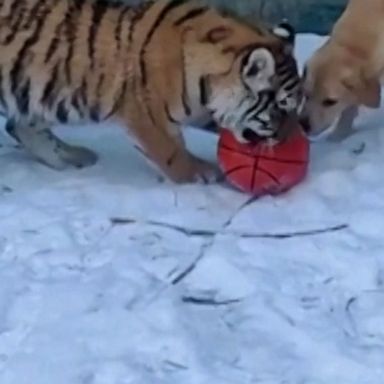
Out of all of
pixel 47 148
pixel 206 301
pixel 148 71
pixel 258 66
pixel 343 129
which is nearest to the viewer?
pixel 206 301

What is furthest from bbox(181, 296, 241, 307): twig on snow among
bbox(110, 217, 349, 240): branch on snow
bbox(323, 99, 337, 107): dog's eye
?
bbox(323, 99, 337, 107): dog's eye

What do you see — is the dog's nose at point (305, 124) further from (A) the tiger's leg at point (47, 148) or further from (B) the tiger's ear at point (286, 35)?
(A) the tiger's leg at point (47, 148)

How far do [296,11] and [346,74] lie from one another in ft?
6.11

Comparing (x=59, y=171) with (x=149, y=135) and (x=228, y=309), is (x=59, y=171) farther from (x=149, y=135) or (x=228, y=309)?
(x=228, y=309)

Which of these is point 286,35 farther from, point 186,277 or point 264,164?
point 186,277

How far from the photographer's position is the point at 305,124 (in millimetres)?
5172

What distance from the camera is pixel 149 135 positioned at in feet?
15.8

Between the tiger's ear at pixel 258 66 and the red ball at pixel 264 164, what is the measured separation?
0.71ft

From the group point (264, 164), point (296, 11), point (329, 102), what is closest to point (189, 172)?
point (264, 164)

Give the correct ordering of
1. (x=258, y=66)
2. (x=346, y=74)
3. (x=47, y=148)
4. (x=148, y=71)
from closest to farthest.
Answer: (x=258, y=66), (x=148, y=71), (x=47, y=148), (x=346, y=74)

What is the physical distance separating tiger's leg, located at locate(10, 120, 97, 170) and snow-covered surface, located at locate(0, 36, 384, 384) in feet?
0.17

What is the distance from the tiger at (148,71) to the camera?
478cm

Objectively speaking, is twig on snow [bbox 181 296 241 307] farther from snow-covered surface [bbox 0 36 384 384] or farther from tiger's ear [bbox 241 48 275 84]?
tiger's ear [bbox 241 48 275 84]

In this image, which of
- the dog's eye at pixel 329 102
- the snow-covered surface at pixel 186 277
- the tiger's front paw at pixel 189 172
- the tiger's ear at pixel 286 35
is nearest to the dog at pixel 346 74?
the dog's eye at pixel 329 102
